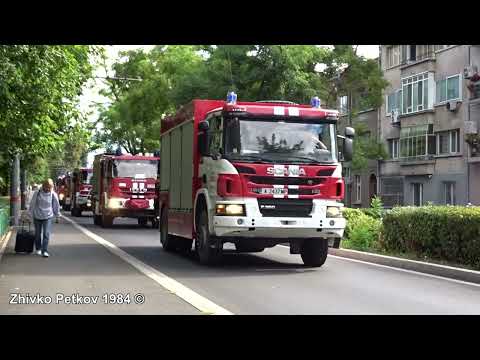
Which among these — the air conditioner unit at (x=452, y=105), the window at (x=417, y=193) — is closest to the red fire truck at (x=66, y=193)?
the window at (x=417, y=193)

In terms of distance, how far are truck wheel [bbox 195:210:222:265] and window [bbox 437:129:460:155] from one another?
32781 mm

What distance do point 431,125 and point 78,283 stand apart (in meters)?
37.9

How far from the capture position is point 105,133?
57438mm

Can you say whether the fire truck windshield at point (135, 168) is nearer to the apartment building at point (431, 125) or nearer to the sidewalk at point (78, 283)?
the sidewalk at point (78, 283)

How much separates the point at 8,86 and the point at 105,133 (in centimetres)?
4159

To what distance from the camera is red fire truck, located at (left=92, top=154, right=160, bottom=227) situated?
95.4 ft

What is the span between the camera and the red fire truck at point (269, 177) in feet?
45.7

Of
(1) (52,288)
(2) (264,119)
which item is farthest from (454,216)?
(1) (52,288)

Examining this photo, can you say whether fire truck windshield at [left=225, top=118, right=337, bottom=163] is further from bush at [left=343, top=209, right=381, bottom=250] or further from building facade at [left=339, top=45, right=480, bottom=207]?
building facade at [left=339, top=45, right=480, bottom=207]

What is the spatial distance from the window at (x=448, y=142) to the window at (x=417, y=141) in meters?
0.39

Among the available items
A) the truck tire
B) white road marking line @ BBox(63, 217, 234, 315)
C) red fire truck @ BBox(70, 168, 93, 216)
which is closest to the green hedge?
the truck tire

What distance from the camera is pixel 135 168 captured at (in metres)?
29.6

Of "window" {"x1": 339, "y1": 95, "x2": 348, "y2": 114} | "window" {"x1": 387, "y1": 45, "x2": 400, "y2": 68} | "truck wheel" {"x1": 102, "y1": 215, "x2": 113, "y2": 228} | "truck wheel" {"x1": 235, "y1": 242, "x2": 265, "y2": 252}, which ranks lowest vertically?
"truck wheel" {"x1": 235, "y1": 242, "x2": 265, "y2": 252}
